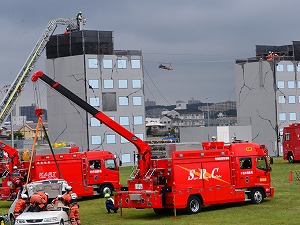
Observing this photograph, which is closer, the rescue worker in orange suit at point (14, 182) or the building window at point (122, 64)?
the rescue worker in orange suit at point (14, 182)

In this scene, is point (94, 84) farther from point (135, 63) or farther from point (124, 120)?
point (135, 63)

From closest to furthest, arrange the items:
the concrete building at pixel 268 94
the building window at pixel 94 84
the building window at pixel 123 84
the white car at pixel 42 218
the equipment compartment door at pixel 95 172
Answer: the white car at pixel 42 218 < the equipment compartment door at pixel 95 172 < the building window at pixel 94 84 < the building window at pixel 123 84 < the concrete building at pixel 268 94

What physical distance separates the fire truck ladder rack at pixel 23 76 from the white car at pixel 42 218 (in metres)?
47.9

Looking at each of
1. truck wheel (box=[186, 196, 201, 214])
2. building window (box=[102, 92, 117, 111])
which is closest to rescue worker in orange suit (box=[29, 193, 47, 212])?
truck wheel (box=[186, 196, 201, 214])

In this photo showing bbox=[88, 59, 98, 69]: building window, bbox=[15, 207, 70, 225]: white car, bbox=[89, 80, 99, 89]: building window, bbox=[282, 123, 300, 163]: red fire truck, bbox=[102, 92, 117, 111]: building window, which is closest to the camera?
bbox=[15, 207, 70, 225]: white car

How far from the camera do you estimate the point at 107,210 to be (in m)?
30.6

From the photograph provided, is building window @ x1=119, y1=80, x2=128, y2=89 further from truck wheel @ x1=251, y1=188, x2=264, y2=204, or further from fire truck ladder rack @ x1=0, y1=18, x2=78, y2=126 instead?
truck wheel @ x1=251, y1=188, x2=264, y2=204

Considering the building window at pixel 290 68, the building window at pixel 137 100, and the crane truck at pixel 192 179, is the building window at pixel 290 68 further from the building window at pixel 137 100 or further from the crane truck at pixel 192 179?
the crane truck at pixel 192 179

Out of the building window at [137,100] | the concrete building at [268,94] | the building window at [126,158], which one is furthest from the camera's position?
the concrete building at [268,94]

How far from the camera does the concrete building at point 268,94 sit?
290 ft

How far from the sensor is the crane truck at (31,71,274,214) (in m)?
27.1

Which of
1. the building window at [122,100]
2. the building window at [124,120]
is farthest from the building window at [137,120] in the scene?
the building window at [122,100]

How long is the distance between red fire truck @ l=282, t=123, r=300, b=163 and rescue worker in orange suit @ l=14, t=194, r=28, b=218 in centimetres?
4069

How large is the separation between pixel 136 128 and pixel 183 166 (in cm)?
5332
